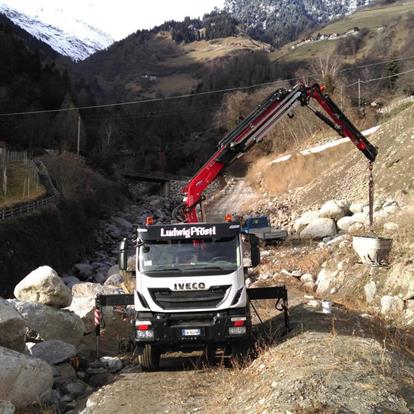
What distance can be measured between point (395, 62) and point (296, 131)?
3548 centimetres

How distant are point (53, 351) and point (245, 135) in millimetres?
10364

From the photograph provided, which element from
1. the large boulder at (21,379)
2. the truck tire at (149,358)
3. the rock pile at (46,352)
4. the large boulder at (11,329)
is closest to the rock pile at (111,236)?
the rock pile at (46,352)

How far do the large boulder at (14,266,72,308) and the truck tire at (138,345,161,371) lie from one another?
132 inches

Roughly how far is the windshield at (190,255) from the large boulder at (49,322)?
330 cm

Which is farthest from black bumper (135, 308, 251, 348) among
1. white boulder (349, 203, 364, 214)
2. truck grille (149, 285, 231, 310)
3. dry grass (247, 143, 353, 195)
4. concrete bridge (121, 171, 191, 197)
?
concrete bridge (121, 171, 191, 197)

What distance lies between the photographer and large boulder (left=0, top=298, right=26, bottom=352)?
9766 millimetres

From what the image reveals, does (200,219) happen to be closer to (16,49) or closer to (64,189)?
(64,189)

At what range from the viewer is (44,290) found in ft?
42.2

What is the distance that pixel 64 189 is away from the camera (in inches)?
2045

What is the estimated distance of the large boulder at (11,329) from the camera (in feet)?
32.0

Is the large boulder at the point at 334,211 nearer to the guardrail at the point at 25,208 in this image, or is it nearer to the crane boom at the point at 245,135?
the crane boom at the point at 245,135

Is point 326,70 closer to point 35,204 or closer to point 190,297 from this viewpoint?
point 35,204

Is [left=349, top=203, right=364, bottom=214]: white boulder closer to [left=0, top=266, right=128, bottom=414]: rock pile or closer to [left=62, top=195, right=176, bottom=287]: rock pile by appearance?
[left=62, top=195, right=176, bottom=287]: rock pile

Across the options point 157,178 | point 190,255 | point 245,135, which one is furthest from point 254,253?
point 157,178
